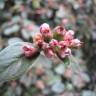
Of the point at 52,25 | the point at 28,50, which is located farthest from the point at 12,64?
the point at 52,25

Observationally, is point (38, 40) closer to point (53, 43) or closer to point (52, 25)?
point (53, 43)

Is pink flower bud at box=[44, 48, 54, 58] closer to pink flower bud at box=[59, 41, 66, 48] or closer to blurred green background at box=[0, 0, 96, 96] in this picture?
pink flower bud at box=[59, 41, 66, 48]

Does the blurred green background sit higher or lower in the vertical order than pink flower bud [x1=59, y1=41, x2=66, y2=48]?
higher

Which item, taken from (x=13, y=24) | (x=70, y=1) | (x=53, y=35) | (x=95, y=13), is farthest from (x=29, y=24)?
(x=53, y=35)

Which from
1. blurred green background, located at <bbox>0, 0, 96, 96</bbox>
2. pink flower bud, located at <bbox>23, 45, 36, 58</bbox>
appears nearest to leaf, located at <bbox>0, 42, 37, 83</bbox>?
pink flower bud, located at <bbox>23, 45, 36, 58</bbox>

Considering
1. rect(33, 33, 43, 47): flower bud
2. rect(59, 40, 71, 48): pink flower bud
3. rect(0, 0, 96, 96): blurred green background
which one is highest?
rect(0, 0, 96, 96): blurred green background
